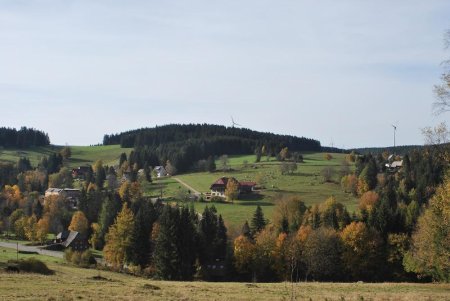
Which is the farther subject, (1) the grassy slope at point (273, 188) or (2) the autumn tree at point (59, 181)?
(2) the autumn tree at point (59, 181)

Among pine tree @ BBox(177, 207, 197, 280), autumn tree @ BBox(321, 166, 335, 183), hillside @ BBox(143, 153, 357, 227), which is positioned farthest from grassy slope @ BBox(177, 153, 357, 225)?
pine tree @ BBox(177, 207, 197, 280)

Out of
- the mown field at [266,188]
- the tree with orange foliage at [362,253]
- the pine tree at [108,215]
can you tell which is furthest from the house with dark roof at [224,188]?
the tree with orange foliage at [362,253]


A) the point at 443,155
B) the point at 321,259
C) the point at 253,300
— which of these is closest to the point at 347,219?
the point at 321,259

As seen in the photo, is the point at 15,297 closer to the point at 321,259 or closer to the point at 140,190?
the point at 321,259

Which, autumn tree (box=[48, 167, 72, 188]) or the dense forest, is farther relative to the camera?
autumn tree (box=[48, 167, 72, 188])

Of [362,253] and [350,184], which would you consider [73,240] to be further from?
[350,184]

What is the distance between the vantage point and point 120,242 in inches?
3553

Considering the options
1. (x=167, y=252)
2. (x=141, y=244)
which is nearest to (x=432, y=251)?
(x=167, y=252)

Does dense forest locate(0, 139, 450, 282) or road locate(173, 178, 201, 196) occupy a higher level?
road locate(173, 178, 201, 196)

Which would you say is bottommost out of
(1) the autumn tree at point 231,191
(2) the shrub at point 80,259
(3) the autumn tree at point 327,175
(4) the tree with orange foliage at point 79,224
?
(2) the shrub at point 80,259

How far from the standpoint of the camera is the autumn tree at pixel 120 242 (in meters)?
89.4

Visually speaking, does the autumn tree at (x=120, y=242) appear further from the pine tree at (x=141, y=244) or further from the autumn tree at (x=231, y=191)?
the autumn tree at (x=231, y=191)

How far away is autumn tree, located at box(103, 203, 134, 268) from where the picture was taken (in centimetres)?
8938

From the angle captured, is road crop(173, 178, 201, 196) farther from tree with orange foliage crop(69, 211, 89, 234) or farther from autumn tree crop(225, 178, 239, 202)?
tree with orange foliage crop(69, 211, 89, 234)
